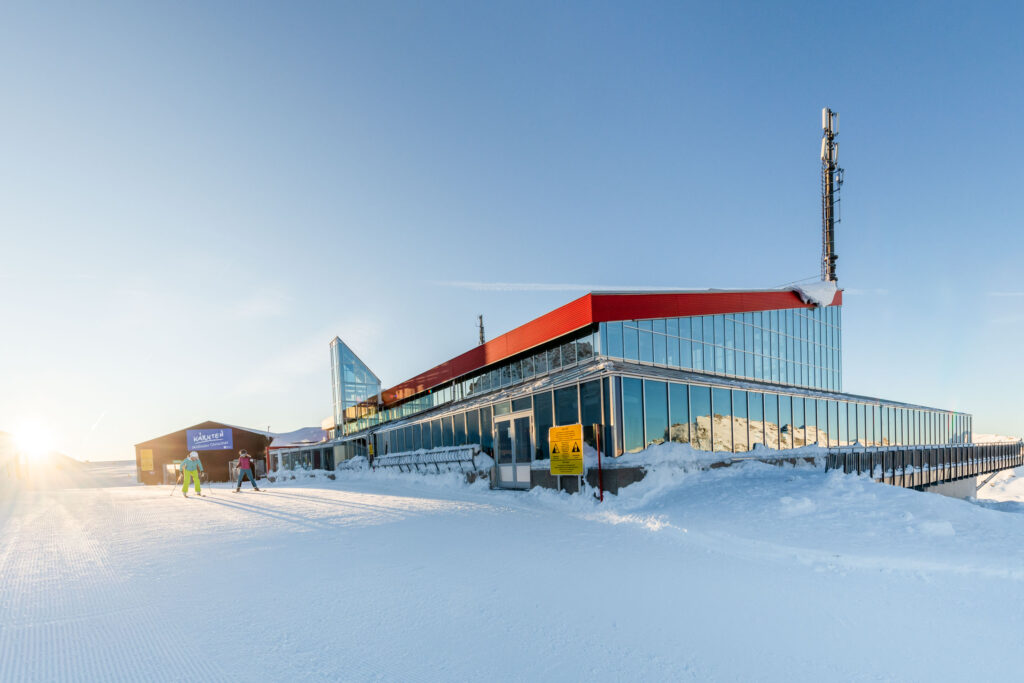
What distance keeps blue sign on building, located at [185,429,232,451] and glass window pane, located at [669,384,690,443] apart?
4154 cm

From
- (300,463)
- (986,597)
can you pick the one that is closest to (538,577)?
(986,597)

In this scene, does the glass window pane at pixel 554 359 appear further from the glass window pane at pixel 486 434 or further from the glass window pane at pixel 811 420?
the glass window pane at pixel 811 420

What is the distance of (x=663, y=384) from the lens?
1345 cm

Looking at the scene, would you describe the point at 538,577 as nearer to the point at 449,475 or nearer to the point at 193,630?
the point at 193,630

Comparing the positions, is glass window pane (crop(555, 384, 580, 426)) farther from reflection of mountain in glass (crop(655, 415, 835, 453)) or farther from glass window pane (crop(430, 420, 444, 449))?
glass window pane (crop(430, 420, 444, 449))

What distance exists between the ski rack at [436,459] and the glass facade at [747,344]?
20.7ft

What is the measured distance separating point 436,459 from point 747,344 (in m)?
14.1

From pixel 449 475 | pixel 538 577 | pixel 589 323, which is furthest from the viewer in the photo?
pixel 449 475

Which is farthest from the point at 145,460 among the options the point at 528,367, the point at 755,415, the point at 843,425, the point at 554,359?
the point at 843,425

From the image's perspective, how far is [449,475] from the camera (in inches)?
721

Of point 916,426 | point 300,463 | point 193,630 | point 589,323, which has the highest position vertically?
point 589,323

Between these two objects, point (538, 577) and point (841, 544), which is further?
point (841, 544)

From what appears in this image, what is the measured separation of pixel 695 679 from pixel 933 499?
7309 mm

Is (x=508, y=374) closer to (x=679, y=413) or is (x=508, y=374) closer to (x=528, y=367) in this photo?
(x=528, y=367)
